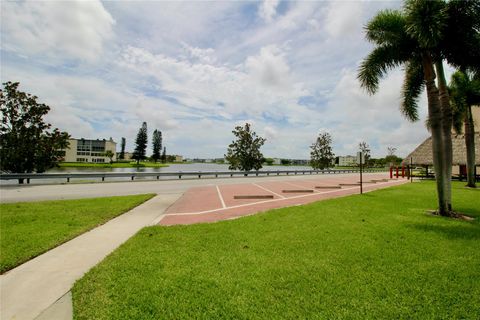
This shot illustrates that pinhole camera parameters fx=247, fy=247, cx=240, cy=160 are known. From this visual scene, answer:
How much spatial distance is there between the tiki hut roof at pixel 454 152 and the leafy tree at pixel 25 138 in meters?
40.3

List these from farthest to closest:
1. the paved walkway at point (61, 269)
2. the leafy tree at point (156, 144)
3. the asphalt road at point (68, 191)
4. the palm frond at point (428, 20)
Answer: the leafy tree at point (156, 144), the asphalt road at point (68, 191), the palm frond at point (428, 20), the paved walkway at point (61, 269)

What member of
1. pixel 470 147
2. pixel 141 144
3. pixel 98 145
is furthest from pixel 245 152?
pixel 98 145

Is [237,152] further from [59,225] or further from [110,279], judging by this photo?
[110,279]

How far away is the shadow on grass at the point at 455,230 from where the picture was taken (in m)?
6.27

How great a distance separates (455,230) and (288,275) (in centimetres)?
585

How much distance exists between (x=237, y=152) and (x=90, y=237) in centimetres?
3203

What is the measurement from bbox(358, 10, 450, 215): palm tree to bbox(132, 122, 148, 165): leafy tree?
8843cm

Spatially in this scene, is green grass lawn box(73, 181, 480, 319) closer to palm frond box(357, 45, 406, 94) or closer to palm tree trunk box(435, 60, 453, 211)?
palm tree trunk box(435, 60, 453, 211)

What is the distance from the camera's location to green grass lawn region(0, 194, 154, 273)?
5.26m

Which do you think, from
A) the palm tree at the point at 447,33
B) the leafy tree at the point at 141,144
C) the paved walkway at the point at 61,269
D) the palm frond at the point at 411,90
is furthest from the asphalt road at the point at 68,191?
the leafy tree at the point at 141,144

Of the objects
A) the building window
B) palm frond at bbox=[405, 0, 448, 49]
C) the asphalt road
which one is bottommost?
the asphalt road

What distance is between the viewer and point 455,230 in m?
6.82

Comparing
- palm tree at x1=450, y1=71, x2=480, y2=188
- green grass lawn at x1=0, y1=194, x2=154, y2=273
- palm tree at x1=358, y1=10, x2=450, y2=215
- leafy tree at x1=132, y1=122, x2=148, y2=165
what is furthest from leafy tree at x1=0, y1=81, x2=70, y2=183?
leafy tree at x1=132, y1=122, x2=148, y2=165

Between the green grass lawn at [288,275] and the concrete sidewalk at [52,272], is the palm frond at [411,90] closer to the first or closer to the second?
the green grass lawn at [288,275]
